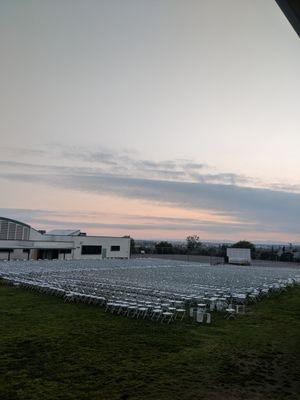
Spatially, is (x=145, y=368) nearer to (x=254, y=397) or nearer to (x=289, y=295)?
(x=254, y=397)

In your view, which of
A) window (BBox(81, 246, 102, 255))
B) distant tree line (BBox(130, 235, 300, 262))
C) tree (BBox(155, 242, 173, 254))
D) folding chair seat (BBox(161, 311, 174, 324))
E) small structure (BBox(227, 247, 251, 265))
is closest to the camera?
folding chair seat (BBox(161, 311, 174, 324))

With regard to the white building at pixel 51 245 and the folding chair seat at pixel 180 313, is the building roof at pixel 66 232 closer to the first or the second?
the white building at pixel 51 245

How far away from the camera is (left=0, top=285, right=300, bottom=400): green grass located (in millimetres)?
7188

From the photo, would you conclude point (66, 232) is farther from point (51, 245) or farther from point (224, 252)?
point (224, 252)

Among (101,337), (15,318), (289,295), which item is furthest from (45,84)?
(289,295)

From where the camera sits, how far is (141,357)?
9.23 meters

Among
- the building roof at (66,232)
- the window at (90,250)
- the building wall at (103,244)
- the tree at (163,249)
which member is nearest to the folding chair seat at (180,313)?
the building wall at (103,244)

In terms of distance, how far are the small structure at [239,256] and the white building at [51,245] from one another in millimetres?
16309

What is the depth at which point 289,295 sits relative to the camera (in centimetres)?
2273

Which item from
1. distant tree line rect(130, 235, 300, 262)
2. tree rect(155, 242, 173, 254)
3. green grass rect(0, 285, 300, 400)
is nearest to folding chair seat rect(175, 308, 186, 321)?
green grass rect(0, 285, 300, 400)

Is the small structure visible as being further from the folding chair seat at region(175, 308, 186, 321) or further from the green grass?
the folding chair seat at region(175, 308, 186, 321)

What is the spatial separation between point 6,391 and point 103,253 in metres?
47.3

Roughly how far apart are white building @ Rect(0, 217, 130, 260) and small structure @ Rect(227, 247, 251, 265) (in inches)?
642

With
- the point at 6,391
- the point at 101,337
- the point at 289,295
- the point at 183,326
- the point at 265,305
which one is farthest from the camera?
the point at 289,295
